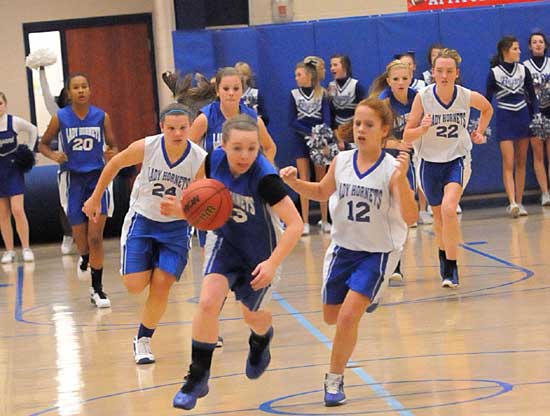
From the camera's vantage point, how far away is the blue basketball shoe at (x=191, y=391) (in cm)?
556

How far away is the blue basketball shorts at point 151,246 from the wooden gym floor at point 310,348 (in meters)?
0.57

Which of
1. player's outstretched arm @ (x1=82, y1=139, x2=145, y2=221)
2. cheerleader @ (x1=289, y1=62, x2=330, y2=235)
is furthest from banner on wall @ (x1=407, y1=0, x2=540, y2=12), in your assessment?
player's outstretched arm @ (x1=82, y1=139, x2=145, y2=221)

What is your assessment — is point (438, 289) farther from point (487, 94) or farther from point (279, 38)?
point (279, 38)

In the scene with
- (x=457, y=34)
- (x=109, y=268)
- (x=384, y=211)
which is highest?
(x=457, y=34)

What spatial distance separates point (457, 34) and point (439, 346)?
25.6ft

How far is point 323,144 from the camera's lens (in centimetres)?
1320

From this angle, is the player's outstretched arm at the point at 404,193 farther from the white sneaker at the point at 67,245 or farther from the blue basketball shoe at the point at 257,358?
the white sneaker at the point at 67,245

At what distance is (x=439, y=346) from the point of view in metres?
7.09

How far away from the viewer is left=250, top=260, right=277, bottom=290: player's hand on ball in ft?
18.1

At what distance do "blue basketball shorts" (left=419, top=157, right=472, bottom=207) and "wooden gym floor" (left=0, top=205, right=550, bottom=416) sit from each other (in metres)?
0.71

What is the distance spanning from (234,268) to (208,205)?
0.42m

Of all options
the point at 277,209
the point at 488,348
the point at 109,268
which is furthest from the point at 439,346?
the point at 109,268

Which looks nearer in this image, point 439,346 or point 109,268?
point 439,346

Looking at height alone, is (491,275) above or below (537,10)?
below
